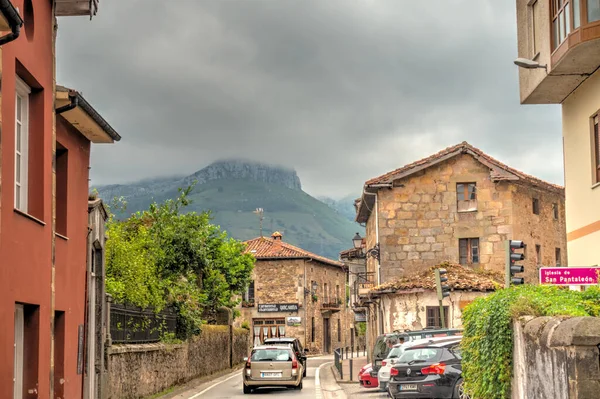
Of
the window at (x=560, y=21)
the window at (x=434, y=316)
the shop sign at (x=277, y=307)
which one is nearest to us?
the window at (x=560, y=21)

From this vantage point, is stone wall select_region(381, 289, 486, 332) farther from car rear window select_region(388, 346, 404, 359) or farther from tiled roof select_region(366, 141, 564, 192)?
car rear window select_region(388, 346, 404, 359)

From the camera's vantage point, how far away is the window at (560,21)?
1944 centimetres

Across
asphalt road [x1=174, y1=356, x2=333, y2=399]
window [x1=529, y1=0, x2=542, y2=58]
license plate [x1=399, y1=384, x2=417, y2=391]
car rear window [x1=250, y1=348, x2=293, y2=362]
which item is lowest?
asphalt road [x1=174, y1=356, x2=333, y2=399]

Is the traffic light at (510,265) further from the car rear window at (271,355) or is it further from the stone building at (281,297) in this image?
the stone building at (281,297)

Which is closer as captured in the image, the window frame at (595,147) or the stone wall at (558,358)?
the stone wall at (558,358)

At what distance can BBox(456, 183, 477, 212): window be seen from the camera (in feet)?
139

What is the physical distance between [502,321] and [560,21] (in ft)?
28.1

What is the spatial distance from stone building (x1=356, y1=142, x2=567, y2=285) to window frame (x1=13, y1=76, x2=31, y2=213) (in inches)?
1179

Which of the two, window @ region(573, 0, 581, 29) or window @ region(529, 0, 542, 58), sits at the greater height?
window @ region(529, 0, 542, 58)

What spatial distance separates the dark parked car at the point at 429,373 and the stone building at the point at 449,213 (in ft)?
69.8

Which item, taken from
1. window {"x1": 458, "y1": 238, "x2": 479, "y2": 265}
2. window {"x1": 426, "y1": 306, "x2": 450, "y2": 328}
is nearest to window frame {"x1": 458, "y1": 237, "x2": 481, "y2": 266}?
window {"x1": 458, "y1": 238, "x2": 479, "y2": 265}

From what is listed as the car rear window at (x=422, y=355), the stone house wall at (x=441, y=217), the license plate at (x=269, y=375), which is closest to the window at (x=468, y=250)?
the stone house wall at (x=441, y=217)

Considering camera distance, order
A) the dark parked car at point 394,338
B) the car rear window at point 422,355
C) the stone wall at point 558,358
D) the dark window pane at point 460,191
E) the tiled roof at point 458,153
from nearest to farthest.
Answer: the stone wall at point 558,358, the car rear window at point 422,355, the dark parked car at point 394,338, the tiled roof at point 458,153, the dark window pane at point 460,191

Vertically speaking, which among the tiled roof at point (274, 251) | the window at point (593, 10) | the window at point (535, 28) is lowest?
the tiled roof at point (274, 251)
